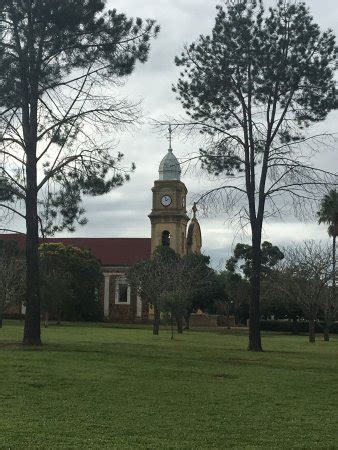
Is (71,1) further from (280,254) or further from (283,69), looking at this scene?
(280,254)

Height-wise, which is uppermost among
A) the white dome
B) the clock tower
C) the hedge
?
the white dome

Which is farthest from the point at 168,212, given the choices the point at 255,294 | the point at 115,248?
the point at 255,294

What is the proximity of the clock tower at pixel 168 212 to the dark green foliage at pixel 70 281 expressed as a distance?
29.5 feet

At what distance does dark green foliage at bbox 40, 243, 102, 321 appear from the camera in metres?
54.3

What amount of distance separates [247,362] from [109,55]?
10.6 m

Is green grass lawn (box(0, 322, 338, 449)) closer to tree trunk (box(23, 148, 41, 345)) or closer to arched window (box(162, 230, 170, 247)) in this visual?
tree trunk (box(23, 148, 41, 345))

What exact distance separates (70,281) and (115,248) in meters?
18.0

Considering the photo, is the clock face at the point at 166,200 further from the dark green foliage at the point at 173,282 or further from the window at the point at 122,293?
the dark green foliage at the point at 173,282

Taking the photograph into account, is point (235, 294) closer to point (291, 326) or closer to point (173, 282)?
point (291, 326)

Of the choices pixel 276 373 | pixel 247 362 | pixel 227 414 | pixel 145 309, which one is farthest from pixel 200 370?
pixel 145 309

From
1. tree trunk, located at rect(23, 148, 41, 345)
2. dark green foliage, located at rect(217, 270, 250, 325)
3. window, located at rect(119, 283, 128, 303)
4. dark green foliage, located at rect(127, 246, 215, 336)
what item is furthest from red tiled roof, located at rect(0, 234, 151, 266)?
tree trunk, located at rect(23, 148, 41, 345)

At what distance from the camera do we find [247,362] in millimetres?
19375

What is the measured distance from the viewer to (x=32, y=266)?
2223 cm

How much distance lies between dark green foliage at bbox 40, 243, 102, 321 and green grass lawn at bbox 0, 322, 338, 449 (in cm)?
3551
